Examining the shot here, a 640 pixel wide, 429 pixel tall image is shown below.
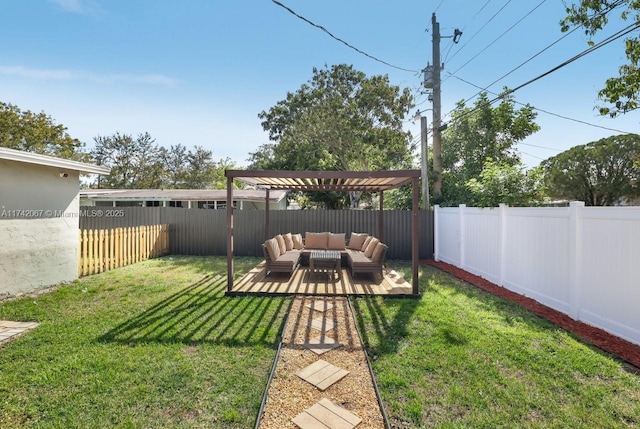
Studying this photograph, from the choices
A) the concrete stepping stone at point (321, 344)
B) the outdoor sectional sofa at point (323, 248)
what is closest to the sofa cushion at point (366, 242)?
the outdoor sectional sofa at point (323, 248)

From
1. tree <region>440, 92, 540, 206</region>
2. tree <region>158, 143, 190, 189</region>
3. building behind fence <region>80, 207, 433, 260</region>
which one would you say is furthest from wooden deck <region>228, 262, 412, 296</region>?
tree <region>158, 143, 190, 189</region>

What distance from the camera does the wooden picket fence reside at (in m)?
7.62

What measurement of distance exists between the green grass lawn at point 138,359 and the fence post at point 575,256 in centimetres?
447

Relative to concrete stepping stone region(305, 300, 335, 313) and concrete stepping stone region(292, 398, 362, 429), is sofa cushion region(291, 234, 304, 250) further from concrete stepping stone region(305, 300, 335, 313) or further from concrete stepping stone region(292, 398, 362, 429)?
concrete stepping stone region(292, 398, 362, 429)

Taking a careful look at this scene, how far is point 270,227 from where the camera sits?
11.1 meters

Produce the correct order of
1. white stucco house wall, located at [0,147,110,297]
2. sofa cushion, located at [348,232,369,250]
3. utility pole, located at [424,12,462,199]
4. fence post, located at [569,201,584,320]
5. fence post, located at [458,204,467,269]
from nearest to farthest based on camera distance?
fence post, located at [569,201,584,320]
white stucco house wall, located at [0,147,110,297]
fence post, located at [458,204,467,269]
sofa cushion, located at [348,232,369,250]
utility pole, located at [424,12,462,199]

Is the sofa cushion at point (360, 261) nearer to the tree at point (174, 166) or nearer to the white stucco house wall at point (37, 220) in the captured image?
the white stucco house wall at point (37, 220)

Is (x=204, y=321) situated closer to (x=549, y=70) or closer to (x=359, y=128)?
(x=549, y=70)

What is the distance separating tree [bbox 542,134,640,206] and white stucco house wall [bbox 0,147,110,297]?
26.1 meters

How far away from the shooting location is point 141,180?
110ft

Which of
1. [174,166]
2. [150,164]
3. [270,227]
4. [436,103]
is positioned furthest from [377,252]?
[174,166]

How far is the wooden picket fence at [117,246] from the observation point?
25.0ft

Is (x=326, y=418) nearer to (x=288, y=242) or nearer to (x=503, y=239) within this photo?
(x=503, y=239)

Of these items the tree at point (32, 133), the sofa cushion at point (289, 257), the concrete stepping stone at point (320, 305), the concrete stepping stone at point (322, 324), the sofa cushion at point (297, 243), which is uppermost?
the tree at point (32, 133)
